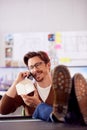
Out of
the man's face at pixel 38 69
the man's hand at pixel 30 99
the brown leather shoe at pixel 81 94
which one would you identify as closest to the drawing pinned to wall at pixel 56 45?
the man's face at pixel 38 69

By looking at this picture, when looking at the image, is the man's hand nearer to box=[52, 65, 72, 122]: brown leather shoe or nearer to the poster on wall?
the poster on wall

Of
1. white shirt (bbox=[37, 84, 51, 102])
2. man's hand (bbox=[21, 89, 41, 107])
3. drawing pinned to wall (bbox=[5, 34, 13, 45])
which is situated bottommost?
man's hand (bbox=[21, 89, 41, 107])

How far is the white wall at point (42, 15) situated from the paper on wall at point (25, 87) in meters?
0.75

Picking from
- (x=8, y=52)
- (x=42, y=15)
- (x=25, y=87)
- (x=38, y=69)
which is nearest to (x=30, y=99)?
(x=25, y=87)

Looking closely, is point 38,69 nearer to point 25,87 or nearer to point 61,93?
point 25,87

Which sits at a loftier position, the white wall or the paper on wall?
the white wall

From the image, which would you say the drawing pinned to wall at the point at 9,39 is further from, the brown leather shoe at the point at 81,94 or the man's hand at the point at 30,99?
the brown leather shoe at the point at 81,94

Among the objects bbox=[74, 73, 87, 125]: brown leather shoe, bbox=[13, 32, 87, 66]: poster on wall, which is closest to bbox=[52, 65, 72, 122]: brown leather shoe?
bbox=[74, 73, 87, 125]: brown leather shoe

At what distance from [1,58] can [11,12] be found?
1.52 feet

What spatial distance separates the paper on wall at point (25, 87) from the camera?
5.14 ft

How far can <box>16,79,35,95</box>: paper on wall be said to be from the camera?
157 cm

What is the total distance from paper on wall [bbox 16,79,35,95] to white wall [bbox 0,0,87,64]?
0.75m

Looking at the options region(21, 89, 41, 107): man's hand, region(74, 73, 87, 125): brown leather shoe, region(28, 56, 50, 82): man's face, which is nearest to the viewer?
region(74, 73, 87, 125): brown leather shoe

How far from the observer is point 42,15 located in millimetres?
2223
